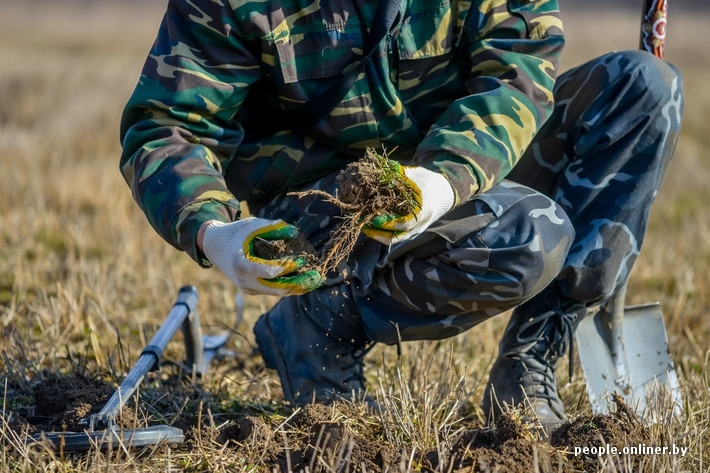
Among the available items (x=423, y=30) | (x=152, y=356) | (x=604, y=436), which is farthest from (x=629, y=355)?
(x=152, y=356)

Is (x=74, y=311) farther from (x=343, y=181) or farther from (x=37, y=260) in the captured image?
(x=343, y=181)

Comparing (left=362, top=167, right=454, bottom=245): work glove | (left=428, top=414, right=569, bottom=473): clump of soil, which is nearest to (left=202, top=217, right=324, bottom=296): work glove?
(left=362, top=167, right=454, bottom=245): work glove

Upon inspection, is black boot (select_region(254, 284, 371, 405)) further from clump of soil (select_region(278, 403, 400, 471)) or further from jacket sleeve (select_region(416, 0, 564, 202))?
jacket sleeve (select_region(416, 0, 564, 202))

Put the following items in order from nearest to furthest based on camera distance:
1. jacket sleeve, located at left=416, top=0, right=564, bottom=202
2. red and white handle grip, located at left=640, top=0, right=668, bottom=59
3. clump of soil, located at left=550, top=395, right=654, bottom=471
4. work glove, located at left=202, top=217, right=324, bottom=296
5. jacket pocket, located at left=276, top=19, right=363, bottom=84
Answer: work glove, located at left=202, top=217, right=324, bottom=296 < clump of soil, located at left=550, top=395, right=654, bottom=471 < jacket sleeve, located at left=416, top=0, right=564, bottom=202 < jacket pocket, located at left=276, top=19, right=363, bottom=84 < red and white handle grip, located at left=640, top=0, right=668, bottom=59

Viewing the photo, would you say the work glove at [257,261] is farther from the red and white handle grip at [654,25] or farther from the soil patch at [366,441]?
the red and white handle grip at [654,25]

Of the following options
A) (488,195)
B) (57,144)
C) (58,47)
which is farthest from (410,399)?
(58,47)

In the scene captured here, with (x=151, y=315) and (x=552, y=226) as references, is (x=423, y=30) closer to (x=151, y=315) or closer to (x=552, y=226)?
(x=552, y=226)

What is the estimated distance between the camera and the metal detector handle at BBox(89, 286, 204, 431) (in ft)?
7.96

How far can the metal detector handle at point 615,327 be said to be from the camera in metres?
3.21

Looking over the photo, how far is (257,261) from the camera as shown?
7.45 ft

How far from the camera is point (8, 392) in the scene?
2.90 m

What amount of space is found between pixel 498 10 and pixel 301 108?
2.19ft

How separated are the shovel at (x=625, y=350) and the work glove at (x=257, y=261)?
1.28 metres

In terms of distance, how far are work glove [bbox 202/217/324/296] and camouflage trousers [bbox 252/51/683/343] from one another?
0.29 m
